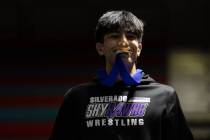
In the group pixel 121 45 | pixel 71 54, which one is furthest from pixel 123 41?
pixel 71 54

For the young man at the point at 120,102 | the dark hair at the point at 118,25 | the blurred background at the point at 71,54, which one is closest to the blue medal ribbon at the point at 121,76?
the young man at the point at 120,102

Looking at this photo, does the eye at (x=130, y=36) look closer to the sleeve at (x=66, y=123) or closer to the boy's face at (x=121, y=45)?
the boy's face at (x=121, y=45)

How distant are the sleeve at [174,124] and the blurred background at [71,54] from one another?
3.90 meters

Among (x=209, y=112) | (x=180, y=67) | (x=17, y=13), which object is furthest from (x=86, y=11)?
(x=209, y=112)

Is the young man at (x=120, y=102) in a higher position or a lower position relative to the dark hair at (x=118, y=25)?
lower

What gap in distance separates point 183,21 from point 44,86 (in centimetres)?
154

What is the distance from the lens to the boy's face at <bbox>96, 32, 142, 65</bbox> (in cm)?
221

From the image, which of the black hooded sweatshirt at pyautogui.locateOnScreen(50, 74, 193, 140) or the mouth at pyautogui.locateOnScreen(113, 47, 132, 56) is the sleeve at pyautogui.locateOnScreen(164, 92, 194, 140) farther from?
the mouth at pyautogui.locateOnScreen(113, 47, 132, 56)

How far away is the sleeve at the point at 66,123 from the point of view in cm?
225

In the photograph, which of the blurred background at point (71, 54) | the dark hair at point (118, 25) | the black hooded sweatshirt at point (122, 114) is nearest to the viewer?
the black hooded sweatshirt at point (122, 114)

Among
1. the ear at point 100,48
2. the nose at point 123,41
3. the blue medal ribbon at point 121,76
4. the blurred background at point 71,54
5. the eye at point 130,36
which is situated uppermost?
the eye at point 130,36

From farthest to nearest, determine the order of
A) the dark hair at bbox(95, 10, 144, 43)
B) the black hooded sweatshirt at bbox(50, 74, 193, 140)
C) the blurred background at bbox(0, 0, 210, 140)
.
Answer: the blurred background at bbox(0, 0, 210, 140) → the dark hair at bbox(95, 10, 144, 43) → the black hooded sweatshirt at bbox(50, 74, 193, 140)

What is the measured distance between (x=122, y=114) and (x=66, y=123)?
223mm

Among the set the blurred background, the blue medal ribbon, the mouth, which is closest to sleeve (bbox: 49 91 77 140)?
the blue medal ribbon
